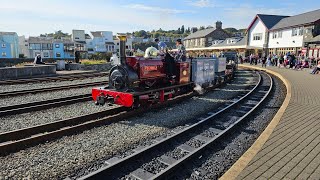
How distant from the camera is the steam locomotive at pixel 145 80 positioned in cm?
857

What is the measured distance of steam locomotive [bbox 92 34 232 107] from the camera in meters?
8.57

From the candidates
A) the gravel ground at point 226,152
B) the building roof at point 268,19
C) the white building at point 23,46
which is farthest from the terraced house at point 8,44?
the gravel ground at point 226,152

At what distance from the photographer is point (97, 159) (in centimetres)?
533

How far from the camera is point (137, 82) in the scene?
9031 millimetres

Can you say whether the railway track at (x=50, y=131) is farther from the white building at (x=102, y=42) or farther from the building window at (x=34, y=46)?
the white building at (x=102, y=42)

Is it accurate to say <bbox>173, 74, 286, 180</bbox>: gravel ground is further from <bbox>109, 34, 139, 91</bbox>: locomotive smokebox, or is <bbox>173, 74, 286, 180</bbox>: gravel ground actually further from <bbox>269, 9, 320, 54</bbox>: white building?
<bbox>269, 9, 320, 54</bbox>: white building

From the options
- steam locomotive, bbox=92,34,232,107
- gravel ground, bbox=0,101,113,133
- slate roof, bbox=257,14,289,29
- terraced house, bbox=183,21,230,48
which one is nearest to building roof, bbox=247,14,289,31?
slate roof, bbox=257,14,289,29

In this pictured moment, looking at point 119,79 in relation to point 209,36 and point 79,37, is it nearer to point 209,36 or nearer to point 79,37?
point 209,36

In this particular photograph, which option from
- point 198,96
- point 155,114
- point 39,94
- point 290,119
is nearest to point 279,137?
point 290,119

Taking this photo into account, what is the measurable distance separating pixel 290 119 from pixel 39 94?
1079cm

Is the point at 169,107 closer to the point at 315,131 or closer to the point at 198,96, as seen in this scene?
the point at 198,96

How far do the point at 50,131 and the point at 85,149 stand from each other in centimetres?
182

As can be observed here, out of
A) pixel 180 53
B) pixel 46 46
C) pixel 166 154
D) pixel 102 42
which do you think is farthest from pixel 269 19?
pixel 102 42

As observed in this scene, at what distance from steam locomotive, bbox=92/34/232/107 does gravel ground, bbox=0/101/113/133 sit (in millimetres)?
715
